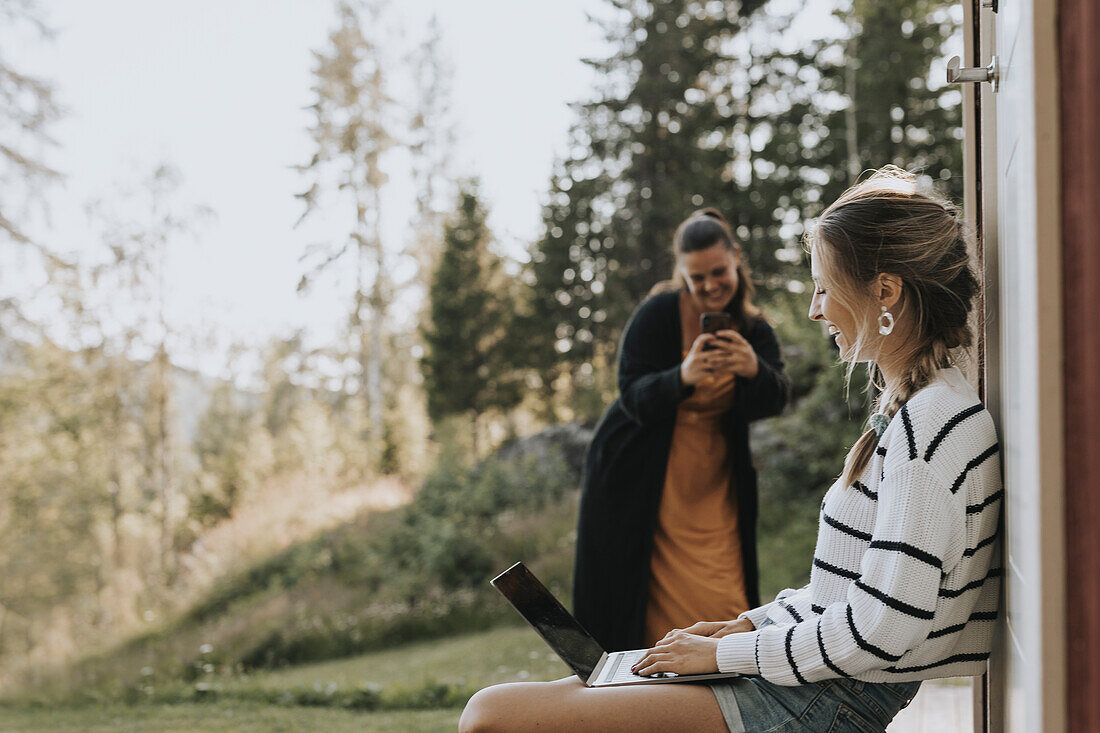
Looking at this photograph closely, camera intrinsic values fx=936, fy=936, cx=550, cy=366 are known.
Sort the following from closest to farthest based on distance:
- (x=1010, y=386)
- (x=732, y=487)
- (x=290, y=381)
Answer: (x=1010, y=386) < (x=732, y=487) < (x=290, y=381)

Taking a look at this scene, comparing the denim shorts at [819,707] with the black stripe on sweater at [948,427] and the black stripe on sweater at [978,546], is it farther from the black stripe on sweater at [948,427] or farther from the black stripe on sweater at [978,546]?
the black stripe on sweater at [948,427]

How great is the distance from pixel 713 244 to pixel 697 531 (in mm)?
818

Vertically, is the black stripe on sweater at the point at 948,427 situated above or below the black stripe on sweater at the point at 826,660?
above

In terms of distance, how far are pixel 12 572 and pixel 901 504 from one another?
1223 centimetres

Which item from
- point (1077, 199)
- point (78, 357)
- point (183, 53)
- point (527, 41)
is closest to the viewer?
point (1077, 199)

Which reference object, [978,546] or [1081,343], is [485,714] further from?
Result: [1081,343]

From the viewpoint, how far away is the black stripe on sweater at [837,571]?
4.16 feet

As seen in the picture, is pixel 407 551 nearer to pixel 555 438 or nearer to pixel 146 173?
pixel 555 438

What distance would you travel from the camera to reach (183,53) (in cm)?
1393

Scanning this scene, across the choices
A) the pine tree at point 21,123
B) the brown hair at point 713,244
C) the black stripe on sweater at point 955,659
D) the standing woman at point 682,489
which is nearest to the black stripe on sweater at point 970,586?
the black stripe on sweater at point 955,659

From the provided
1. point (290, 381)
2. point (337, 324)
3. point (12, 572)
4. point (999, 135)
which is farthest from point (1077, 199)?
point (290, 381)

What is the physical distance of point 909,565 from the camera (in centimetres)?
112

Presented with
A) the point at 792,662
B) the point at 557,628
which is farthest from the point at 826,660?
the point at 557,628

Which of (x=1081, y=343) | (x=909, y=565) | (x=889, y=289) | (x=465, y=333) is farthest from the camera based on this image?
(x=465, y=333)
